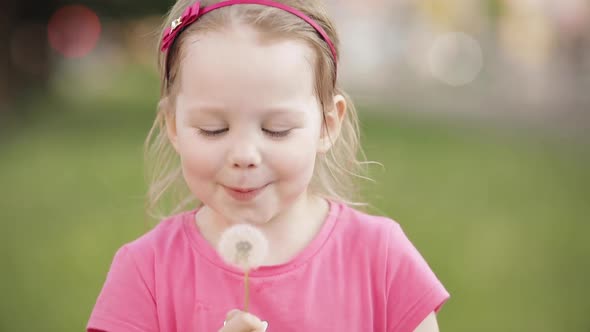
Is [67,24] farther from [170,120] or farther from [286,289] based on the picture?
[286,289]

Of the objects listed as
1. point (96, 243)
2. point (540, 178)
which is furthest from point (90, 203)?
point (540, 178)

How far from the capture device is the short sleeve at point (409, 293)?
6.52ft

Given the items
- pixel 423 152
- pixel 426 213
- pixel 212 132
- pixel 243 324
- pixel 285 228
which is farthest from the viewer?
pixel 423 152

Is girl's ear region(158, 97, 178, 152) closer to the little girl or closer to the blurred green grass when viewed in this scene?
the little girl

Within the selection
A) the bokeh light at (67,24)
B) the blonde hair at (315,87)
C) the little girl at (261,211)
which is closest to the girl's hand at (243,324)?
the little girl at (261,211)

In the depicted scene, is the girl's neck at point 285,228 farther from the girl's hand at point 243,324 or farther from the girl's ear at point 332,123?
the girl's hand at point 243,324

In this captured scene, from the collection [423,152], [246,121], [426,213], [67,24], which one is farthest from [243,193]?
[67,24]

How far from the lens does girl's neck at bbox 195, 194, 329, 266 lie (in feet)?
6.71

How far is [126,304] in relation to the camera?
6.53 ft

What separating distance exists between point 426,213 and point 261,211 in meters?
3.94

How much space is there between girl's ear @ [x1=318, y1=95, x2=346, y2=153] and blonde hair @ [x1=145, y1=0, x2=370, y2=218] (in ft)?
0.08

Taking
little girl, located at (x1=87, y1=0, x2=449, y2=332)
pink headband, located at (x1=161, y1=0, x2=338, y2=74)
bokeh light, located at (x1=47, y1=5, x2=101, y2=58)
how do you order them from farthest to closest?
bokeh light, located at (x1=47, y1=5, x2=101, y2=58)
pink headband, located at (x1=161, y1=0, x2=338, y2=74)
little girl, located at (x1=87, y1=0, x2=449, y2=332)

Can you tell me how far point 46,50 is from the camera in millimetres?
11531

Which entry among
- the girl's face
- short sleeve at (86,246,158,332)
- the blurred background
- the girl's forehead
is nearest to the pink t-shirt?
short sleeve at (86,246,158,332)
